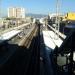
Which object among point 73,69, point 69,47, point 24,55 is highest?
point 69,47

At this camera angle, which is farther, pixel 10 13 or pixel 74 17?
pixel 10 13

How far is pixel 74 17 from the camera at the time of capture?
40438 mm

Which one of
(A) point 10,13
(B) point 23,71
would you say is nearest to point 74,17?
(B) point 23,71

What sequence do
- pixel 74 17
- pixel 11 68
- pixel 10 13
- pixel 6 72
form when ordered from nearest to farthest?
pixel 6 72 < pixel 11 68 < pixel 74 17 < pixel 10 13

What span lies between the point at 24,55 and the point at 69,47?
16.5m

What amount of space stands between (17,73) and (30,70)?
1.50 meters

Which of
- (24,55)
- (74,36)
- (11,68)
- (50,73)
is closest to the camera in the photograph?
(74,36)

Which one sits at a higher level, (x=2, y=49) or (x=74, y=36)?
(x=74, y=36)

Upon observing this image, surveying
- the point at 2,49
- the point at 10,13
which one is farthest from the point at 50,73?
the point at 10,13

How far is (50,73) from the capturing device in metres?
14.0

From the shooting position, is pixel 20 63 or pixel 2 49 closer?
pixel 20 63

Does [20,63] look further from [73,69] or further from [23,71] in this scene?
[73,69]

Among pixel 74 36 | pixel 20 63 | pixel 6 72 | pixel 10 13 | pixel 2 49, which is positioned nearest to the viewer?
pixel 74 36

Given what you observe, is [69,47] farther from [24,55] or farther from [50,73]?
[24,55]
